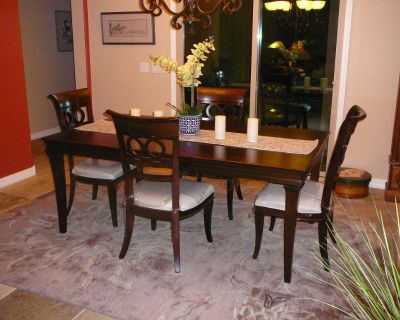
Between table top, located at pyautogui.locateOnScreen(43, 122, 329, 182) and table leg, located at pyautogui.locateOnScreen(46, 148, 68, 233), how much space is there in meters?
0.05

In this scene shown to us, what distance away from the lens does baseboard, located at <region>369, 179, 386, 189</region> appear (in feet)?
13.4

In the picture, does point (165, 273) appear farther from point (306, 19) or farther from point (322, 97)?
point (306, 19)

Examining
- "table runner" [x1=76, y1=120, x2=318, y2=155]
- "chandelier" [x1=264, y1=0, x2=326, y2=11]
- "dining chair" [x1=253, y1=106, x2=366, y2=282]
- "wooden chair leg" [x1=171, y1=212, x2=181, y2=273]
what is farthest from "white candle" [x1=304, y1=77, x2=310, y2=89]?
"wooden chair leg" [x1=171, y1=212, x2=181, y2=273]

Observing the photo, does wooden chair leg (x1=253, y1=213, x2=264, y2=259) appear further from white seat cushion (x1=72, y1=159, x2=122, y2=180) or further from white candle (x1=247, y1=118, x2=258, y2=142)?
white seat cushion (x1=72, y1=159, x2=122, y2=180)

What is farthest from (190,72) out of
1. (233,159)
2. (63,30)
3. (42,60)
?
(63,30)

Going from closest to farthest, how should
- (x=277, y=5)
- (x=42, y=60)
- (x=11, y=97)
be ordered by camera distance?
(x=11, y=97), (x=277, y=5), (x=42, y=60)

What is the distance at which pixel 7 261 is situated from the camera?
2660 millimetres

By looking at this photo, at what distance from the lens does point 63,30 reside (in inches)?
244

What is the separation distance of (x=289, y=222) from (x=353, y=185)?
1686 millimetres

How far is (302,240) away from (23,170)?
2.93 meters

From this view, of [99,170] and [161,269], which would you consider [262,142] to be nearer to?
[161,269]

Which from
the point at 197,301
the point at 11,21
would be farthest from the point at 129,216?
the point at 11,21

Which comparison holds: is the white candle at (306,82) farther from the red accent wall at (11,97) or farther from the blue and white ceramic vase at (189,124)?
the red accent wall at (11,97)

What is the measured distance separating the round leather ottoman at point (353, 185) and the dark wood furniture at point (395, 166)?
0.62 ft
